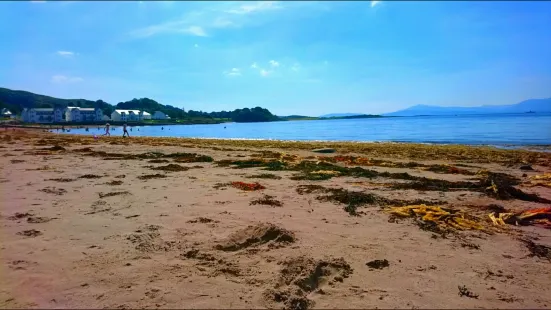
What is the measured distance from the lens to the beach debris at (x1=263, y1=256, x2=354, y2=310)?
3.88 meters

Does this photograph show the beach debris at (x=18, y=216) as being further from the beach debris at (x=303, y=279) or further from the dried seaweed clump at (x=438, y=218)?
the dried seaweed clump at (x=438, y=218)

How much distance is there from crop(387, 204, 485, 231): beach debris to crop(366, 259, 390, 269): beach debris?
7.71 ft

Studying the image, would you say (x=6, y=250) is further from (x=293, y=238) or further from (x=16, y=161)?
(x=16, y=161)

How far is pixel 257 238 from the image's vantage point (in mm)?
5785

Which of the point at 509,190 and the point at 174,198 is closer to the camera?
the point at 174,198

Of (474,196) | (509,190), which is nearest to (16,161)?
(474,196)

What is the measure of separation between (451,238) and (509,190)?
5123 mm

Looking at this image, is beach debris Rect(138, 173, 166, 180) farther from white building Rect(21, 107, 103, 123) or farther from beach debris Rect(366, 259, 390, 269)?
white building Rect(21, 107, 103, 123)

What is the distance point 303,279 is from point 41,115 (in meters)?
167

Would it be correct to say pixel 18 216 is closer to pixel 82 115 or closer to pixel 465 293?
pixel 465 293

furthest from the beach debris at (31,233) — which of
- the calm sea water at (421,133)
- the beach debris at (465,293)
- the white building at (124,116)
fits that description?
the white building at (124,116)

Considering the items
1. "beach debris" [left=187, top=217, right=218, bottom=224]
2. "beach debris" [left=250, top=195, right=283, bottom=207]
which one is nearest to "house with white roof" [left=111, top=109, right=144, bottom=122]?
"beach debris" [left=250, top=195, right=283, bottom=207]

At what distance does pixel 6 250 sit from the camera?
17.0 feet

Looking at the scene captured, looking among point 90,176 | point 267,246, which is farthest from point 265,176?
point 267,246
